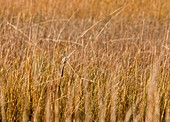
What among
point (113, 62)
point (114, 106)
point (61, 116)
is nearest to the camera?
point (114, 106)

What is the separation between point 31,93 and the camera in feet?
5.75

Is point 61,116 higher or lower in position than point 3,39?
lower

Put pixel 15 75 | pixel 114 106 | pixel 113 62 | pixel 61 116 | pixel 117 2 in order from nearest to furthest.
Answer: pixel 114 106 < pixel 61 116 < pixel 15 75 < pixel 113 62 < pixel 117 2

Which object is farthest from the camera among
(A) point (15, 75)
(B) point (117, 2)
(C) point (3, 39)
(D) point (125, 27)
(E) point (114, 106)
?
(B) point (117, 2)

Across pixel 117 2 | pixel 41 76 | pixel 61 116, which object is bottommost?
pixel 61 116

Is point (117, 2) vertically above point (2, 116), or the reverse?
point (117, 2)

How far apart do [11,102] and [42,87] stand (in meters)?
0.14

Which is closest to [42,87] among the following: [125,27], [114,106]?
[114,106]

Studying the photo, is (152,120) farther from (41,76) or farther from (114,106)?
(41,76)

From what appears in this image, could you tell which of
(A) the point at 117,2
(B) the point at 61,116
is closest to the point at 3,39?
(B) the point at 61,116

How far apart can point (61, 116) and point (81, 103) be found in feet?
0.30

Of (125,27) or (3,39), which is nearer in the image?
(3,39)

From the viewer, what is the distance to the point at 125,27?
4.88m

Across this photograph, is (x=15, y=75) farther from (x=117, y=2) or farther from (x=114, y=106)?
(x=117, y=2)
